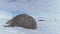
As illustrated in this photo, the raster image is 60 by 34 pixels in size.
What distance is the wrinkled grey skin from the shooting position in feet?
5.86

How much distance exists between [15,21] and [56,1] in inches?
34.5

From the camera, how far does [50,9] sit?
2.34 metres

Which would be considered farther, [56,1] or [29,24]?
[56,1]

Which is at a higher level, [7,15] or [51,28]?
[7,15]

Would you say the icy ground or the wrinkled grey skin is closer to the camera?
the icy ground

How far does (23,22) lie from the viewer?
71.7 inches

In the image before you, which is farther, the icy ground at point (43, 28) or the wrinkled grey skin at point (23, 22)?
the wrinkled grey skin at point (23, 22)

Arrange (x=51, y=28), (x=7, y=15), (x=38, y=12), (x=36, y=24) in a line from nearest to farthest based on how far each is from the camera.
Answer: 1. (x=51, y=28)
2. (x=36, y=24)
3. (x=7, y=15)
4. (x=38, y=12)

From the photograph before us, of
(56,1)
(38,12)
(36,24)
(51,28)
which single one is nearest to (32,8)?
(38,12)

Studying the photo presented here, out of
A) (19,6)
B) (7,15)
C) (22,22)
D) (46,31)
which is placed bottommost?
(46,31)

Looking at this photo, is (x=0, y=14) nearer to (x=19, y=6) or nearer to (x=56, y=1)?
(x=19, y=6)

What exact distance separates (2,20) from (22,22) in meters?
0.28

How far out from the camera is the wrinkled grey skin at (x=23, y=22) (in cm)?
179

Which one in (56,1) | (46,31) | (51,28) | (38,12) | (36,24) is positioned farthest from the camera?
(56,1)
